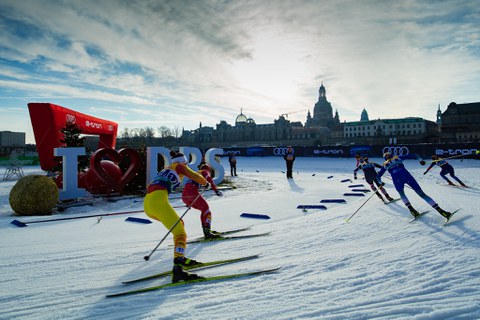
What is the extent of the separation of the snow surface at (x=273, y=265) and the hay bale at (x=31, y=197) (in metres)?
1.50

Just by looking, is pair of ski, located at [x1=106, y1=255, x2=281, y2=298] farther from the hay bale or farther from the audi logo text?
the audi logo text

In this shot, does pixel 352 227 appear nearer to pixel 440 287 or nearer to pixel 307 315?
pixel 440 287

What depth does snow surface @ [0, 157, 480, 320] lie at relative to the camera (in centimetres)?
345

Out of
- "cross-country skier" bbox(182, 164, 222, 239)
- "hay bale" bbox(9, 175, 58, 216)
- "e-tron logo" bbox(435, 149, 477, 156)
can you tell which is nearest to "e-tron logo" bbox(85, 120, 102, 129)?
"hay bale" bbox(9, 175, 58, 216)

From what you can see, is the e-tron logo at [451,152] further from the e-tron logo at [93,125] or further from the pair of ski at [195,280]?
the pair of ski at [195,280]

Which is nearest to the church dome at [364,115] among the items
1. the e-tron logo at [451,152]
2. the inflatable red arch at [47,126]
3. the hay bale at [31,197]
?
the e-tron logo at [451,152]

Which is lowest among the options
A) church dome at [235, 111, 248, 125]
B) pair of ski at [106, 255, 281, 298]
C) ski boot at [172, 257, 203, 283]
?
pair of ski at [106, 255, 281, 298]

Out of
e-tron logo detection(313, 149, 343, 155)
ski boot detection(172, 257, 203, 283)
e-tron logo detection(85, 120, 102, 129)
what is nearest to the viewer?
ski boot detection(172, 257, 203, 283)

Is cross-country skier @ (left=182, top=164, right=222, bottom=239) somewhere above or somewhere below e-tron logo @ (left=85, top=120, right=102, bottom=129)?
below

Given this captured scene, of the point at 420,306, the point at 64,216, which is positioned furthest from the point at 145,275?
the point at 64,216

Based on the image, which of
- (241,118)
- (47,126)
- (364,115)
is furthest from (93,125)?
(364,115)

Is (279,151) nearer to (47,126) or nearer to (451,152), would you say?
(451,152)

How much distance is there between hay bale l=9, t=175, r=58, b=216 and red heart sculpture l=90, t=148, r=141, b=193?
279cm

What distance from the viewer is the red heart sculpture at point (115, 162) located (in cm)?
1222
